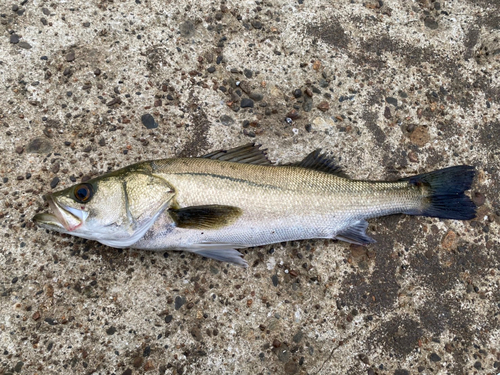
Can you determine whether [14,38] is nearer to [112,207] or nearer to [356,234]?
[112,207]

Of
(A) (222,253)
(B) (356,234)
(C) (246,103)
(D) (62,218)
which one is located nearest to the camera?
(D) (62,218)

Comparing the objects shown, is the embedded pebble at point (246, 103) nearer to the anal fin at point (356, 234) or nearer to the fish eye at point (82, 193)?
the anal fin at point (356, 234)

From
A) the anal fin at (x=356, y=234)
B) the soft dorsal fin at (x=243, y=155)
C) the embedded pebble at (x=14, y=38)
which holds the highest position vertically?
the embedded pebble at (x=14, y=38)

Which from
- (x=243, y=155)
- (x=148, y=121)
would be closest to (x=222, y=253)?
(x=243, y=155)

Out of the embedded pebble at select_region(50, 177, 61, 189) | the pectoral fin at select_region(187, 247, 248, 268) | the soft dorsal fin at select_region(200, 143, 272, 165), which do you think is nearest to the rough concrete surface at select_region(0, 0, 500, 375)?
the embedded pebble at select_region(50, 177, 61, 189)

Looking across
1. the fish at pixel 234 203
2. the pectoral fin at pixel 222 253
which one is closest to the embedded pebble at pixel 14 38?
the fish at pixel 234 203

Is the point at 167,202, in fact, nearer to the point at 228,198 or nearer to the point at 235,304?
the point at 228,198

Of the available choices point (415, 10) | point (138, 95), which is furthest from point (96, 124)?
point (415, 10)
